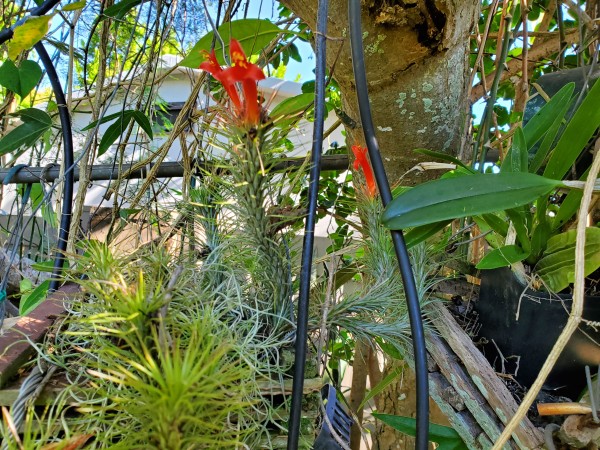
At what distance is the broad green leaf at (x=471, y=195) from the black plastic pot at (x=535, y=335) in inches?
4.8

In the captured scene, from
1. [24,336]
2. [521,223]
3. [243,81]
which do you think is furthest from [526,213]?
[24,336]

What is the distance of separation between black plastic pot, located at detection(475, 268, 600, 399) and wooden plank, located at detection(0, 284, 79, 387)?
1.48 feet

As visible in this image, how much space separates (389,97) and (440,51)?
9 cm

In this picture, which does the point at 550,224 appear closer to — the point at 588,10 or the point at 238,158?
the point at 238,158

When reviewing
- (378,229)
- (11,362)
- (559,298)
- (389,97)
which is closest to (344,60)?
(389,97)

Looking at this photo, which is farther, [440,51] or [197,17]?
[197,17]

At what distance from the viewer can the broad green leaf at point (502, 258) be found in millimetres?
439

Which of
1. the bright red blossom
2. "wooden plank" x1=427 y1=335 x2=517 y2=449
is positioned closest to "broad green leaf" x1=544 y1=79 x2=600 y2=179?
"wooden plank" x1=427 y1=335 x2=517 y2=449

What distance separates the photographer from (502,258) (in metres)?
0.44

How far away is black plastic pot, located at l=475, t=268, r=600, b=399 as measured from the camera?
447mm

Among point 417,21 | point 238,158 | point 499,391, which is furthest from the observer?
point 417,21

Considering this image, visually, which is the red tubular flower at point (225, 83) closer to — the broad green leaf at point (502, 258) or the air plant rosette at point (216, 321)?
the air plant rosette at point (216, 321)

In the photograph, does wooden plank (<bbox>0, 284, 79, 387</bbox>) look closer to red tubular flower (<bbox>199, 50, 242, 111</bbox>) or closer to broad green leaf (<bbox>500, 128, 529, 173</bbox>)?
red tubular flower (<bbox>199, 50, 242, 111</bbox>)

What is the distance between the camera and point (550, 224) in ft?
1.55
